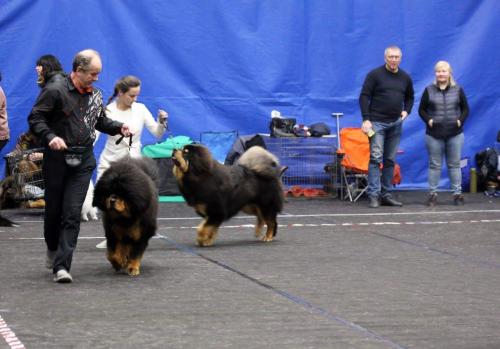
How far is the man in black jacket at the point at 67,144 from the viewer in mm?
6723

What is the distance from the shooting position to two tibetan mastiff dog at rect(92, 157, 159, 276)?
22.4 ft

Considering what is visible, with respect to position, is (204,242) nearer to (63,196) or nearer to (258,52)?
(63,196)

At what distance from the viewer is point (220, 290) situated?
661cm

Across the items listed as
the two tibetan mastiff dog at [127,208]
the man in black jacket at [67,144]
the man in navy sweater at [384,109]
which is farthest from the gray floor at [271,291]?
the man in navy sweater at [384,109]

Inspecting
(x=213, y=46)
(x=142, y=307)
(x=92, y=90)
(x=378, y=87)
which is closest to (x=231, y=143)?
(x=213, y=46)

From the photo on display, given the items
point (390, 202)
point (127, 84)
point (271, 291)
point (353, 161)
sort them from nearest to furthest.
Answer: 1. point (271, 291)
2. point (127, 84)
3. point (390, 202)
4. point (353, 161)

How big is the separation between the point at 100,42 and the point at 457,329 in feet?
27.9

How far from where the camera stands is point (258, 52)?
13688 millimetres

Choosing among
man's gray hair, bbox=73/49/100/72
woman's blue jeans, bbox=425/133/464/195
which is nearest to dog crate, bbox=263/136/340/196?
woman's blue jeans, bbox=425/133/464/195

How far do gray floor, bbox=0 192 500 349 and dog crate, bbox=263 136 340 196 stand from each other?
2.97 m

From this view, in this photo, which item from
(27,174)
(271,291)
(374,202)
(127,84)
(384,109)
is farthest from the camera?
(374,202)

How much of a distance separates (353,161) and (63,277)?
7271 millimetres

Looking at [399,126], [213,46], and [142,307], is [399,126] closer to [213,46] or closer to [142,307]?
[213,46]

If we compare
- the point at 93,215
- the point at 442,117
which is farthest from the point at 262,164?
the point at 442,117
